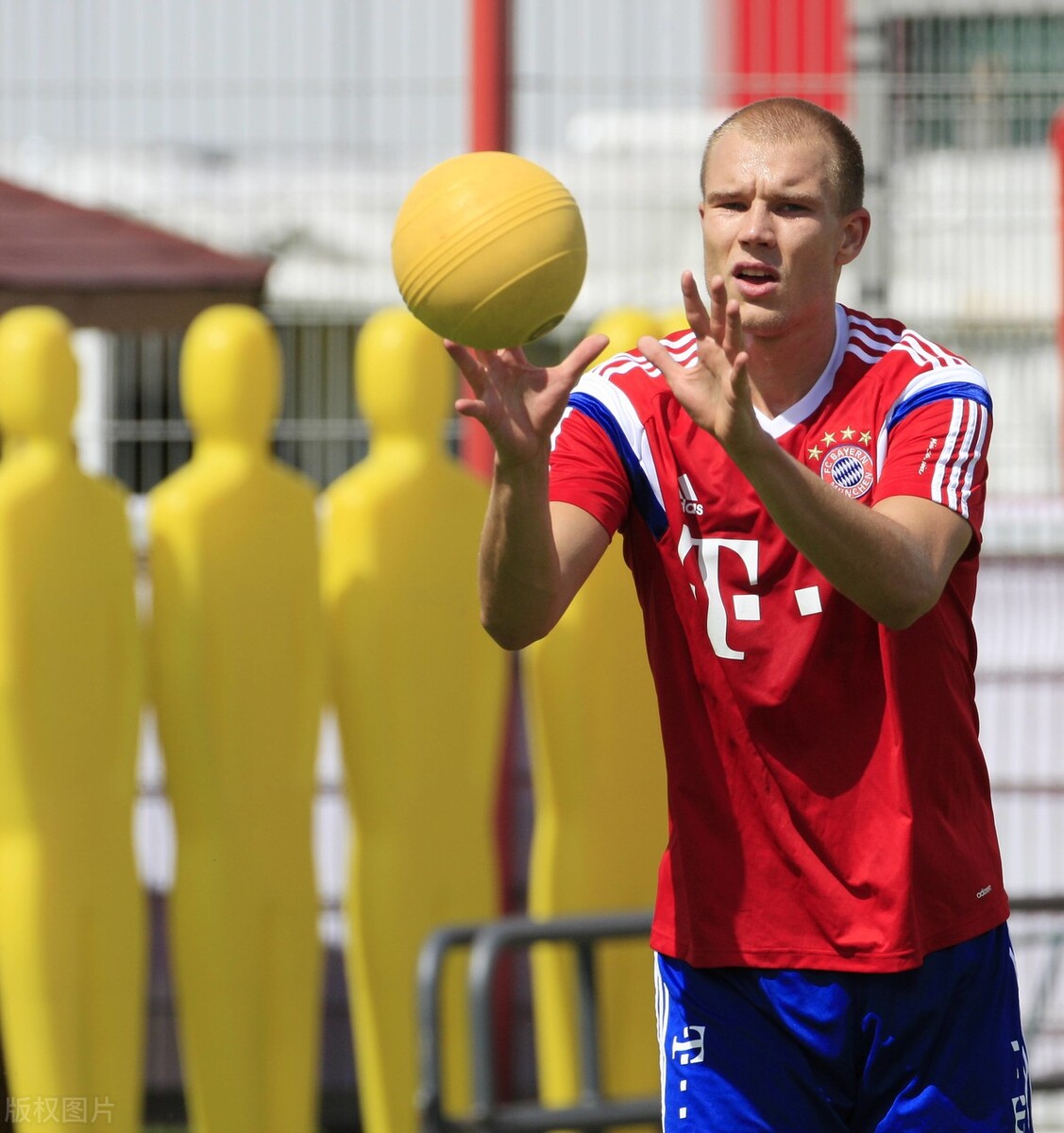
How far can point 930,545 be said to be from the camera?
8.26ft

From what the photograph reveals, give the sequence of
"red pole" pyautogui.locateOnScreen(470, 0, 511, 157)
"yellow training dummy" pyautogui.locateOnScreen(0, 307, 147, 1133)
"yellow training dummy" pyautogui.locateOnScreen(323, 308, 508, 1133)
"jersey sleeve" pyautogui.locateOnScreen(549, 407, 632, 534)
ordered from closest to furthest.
A: "jersey sleeve" pyautogui.locateOnScreen(549, 407, 632, 534), "yellow training dummy" pyautogui.locateOnScreen(0, 307, 147, 1133), "yellow training dummy" pyautogui.locateOnScreen(323, 308, 508, 1133), "red pole" pyautogui.locateOnScreen(470, 0, 511, 157)

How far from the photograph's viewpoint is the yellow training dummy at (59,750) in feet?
17.1

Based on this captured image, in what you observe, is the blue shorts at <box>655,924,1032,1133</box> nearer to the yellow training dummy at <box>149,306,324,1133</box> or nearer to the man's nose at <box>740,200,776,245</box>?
the man's nose at <box>740,200,776,245</box>

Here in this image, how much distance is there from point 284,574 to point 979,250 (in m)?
2.50

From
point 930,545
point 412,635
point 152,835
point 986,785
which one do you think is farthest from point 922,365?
point 152,835

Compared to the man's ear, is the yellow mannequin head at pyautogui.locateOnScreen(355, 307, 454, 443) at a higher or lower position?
higher

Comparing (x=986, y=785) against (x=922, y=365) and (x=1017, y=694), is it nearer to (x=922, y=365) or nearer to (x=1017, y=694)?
(x=922, y=365)

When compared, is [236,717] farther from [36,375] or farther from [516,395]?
[516,395]

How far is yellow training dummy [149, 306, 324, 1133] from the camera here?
5.50 metres

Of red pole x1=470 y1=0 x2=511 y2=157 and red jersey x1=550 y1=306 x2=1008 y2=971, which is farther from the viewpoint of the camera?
red pole x1=470 y1=0 x2=511 y2=157

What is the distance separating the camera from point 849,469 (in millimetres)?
2678

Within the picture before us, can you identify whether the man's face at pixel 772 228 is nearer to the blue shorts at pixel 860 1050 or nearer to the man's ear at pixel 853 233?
the man's ear at pixel 853 233

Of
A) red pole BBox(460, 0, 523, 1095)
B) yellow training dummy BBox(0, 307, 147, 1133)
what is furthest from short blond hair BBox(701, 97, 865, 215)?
red pole BBox(460, 0, 523, 1095)

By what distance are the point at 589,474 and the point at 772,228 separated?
0.41 m
